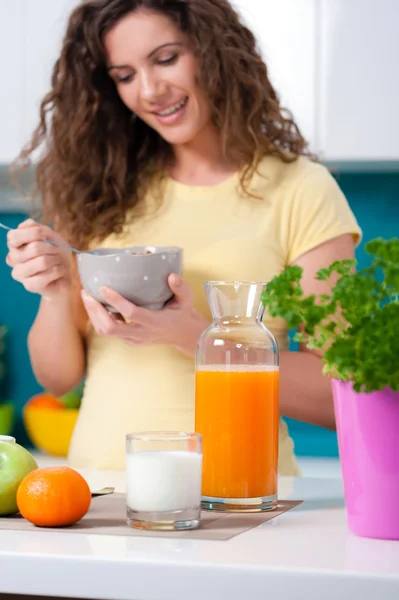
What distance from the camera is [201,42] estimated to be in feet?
5.34

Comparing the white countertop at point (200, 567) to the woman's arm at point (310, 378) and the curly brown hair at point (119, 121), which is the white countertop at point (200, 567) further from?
the curly brown hair at point (119, 121)

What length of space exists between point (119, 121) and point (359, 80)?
31.3 inches

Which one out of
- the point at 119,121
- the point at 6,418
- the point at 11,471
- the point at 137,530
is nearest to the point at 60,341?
the point at 119,121

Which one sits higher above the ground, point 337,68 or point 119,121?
point 337,68

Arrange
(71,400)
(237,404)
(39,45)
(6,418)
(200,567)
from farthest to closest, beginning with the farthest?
(6,418) → (71,400) → (39,45) → (237,404) → (200,567)

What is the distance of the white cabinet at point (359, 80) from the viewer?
2307 millimetres

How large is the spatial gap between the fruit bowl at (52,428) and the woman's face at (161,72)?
1140 mm

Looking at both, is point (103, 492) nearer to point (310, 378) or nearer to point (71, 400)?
point (310, 378)

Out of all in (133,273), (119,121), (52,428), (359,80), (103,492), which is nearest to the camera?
(103,492)

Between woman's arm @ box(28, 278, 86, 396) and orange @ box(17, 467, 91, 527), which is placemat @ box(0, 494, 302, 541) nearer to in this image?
orange @ box(17, 467, 91, 527)

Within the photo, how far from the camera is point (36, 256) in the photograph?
149cm

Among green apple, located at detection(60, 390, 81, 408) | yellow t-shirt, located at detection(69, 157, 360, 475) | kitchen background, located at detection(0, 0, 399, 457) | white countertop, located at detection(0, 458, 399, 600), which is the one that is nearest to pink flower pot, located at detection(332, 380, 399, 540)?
white countertop, located at detection(0, 458, 399, 600)

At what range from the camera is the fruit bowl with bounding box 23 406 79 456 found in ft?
8.31

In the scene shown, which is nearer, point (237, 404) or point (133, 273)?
point (237, 404)
